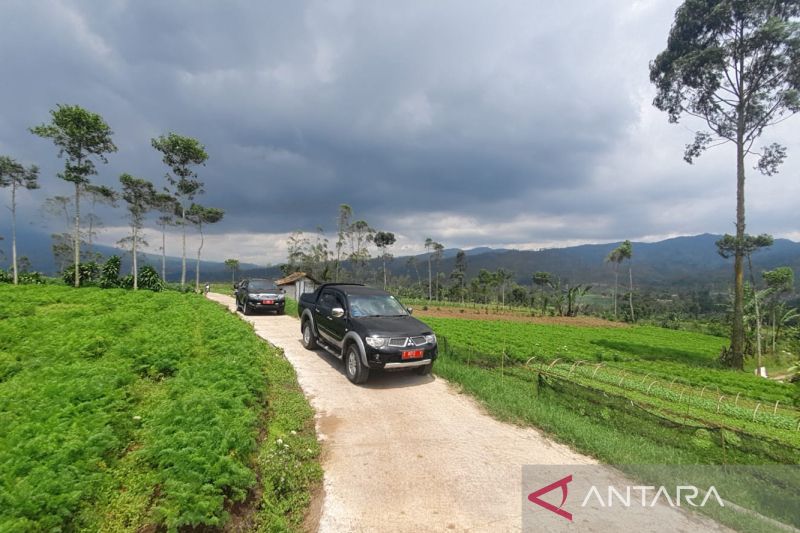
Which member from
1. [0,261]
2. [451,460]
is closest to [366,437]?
[451,460]

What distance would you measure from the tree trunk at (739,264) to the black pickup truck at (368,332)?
776 inches

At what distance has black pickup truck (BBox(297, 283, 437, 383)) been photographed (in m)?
6.62

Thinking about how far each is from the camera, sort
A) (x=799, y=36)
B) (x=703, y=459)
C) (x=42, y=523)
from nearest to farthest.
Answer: (x=42, y=523)
(x=703, y=459)
(x=799, y=36)

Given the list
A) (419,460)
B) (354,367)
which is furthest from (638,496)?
(354,367)

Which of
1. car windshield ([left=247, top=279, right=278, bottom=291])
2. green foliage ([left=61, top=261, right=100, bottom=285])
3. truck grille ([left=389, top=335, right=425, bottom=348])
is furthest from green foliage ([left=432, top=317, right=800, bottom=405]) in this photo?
green foliage ([left=61, top=261, right=100, bottom=285])

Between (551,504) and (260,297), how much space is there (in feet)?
52.0

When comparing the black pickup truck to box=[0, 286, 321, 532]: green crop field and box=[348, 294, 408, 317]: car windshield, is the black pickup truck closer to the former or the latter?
box=[348, 294, 408, 317]: car windshield

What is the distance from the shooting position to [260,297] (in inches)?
657

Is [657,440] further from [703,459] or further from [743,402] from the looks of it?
[743,402]

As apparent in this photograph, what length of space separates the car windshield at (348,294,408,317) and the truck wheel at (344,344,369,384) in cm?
88

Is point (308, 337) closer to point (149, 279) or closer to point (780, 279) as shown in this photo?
point (149, 279)

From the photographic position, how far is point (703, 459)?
4.75 metres

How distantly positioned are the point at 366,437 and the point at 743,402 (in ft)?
48.2

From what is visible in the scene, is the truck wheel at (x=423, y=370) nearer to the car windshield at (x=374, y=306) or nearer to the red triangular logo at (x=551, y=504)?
the car windshield at (x=374, y=306)
